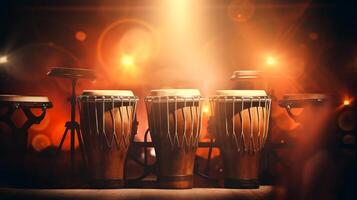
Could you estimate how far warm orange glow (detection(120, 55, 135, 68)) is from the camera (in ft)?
20.7

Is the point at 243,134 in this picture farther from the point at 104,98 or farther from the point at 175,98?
the point at 104,98

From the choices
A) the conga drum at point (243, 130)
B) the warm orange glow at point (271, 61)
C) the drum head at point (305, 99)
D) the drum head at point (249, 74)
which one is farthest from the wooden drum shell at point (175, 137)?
the warm orange glow at point (271, 61)

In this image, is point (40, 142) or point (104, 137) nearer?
point (104, 137)

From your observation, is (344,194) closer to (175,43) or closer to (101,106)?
(101,106)

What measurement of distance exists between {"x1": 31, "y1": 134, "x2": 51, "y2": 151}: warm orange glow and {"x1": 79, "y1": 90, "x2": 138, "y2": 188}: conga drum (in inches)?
67.8

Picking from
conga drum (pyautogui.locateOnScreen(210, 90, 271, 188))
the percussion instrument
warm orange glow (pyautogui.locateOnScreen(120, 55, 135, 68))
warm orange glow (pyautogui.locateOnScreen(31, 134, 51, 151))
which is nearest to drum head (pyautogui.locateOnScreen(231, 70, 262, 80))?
conga drum (pyautogui.locateOnScreen(210, 90, 271, 188))

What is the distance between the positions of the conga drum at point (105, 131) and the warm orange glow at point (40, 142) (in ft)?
5.65

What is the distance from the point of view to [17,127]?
16.9 ft

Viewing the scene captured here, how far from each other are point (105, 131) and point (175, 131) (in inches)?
26.9

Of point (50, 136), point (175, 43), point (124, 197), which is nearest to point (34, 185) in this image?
point (124, 197)

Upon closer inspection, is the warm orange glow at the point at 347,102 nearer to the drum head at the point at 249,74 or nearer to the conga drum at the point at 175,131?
the drum head at the point at 249,74

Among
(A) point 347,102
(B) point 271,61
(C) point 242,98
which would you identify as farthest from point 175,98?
(A) point 347,102

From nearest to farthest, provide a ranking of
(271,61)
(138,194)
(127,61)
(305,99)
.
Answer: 1. (138,194)
2. (305,99)
3. (271,61)
4. (127,61)

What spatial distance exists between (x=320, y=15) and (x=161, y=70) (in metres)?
2.18
